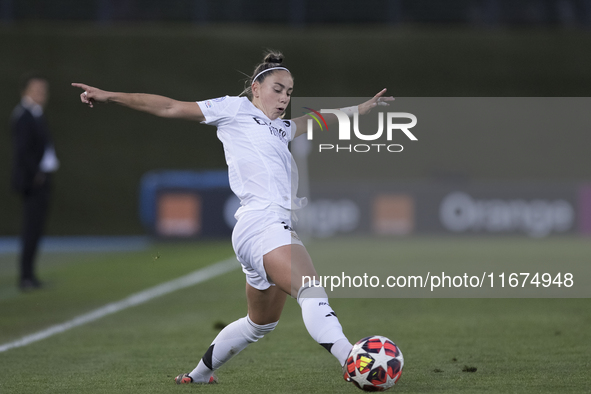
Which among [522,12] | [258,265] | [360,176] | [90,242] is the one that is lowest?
[258,265]

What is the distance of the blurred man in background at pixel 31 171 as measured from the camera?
8.97 metres

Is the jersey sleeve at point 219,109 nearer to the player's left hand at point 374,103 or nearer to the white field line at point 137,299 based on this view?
the player's left hand at point 374,103

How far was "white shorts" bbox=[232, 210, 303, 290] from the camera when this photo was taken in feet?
12.3

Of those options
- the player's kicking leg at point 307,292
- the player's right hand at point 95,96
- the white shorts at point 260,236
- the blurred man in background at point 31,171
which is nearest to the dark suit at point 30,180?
the blurred man in background at point 31,171

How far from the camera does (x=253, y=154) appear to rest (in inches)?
158

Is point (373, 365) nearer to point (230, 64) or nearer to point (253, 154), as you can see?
point (253, 154)

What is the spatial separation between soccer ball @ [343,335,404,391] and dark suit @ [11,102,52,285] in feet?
20.8

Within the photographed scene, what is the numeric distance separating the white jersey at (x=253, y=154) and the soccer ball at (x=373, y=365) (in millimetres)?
856

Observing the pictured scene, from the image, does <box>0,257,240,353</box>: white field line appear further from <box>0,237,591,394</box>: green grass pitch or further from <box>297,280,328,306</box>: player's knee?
<box>297,280,328,306</box>: player's knee

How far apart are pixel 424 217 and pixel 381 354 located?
12044mm

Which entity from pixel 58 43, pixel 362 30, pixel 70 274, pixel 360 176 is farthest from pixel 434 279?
pixel 58 43

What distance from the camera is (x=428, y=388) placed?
404cm

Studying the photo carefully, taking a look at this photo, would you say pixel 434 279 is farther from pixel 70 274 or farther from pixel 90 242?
pixel 90 242

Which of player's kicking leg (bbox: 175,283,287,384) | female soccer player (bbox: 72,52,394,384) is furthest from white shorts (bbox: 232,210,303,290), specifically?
player's kicking leg (bbox: 175,283,287,384)
